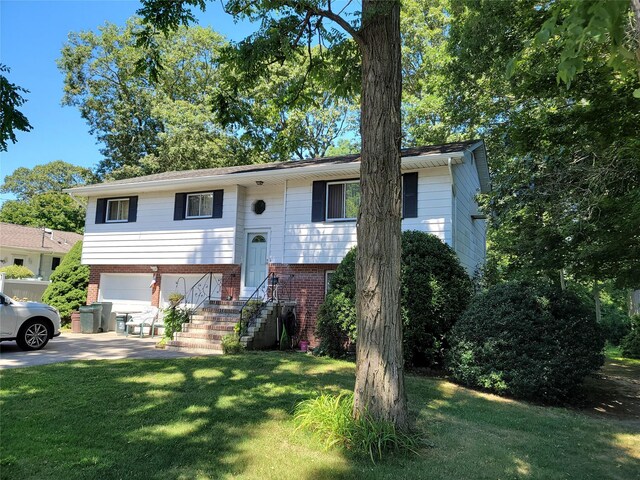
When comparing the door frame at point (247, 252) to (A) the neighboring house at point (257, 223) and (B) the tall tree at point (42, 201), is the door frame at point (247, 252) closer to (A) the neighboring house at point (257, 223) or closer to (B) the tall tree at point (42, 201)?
(A) the neighboring house at point (257, 223)

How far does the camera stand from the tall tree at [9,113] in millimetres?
4578

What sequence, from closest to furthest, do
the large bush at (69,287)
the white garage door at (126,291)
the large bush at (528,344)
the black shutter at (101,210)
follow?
the large bush at (528,344), the white garage door at (126,291), the black shutter at (101,210), the large bush at (69,287)

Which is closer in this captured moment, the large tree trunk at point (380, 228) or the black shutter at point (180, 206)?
the large tree trunk at point (380, 228)

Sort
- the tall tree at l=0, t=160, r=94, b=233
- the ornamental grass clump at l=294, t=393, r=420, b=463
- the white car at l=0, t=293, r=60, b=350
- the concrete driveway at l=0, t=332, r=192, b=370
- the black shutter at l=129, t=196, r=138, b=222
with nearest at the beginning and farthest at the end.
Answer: the ornamental grass clump at l=294, t=393, r=420, b=463, the concrete driveway at l=0, t=332, r=192, b=370, the white car at l=0, t=293, r=60, b=350, the black shutter at l=129, t=196, r=138, b=222, the tall tree at l=0, t=160, r=94, b=233

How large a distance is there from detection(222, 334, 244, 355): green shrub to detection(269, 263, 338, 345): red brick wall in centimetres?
263

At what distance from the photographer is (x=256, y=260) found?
47.4 ft

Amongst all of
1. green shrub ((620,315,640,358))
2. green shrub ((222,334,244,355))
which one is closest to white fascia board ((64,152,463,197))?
green shrub ((222,334,244,355))

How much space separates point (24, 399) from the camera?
574 cm

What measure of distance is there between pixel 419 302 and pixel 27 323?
887cm

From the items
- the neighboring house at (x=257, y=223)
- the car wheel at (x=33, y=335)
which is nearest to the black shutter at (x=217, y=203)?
the neighboring house at (x=257, y=223)

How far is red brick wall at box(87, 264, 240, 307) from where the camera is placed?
47.8 ft

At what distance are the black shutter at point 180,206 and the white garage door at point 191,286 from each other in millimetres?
2109

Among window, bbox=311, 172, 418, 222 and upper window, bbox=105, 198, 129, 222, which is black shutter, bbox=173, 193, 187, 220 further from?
window, bbox=311, 172, 418, 222

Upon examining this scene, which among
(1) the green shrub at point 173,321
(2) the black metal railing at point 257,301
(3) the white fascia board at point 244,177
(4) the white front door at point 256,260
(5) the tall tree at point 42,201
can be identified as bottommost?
(1) the green shrub at point 173,321
